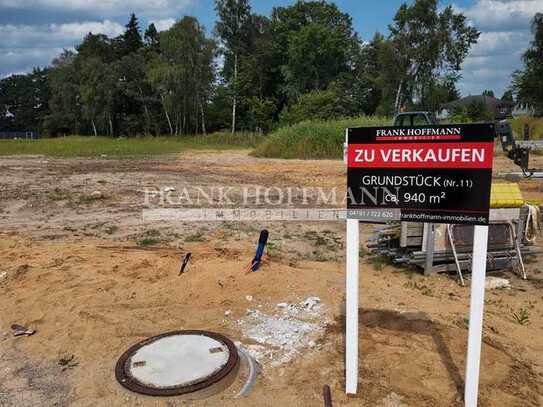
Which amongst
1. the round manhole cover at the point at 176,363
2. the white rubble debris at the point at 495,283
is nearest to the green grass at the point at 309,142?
the white rubble debris at the point at 495,283

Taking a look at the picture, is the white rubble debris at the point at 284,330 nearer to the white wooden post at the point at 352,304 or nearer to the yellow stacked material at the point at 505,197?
the white wooden post at the point at 352,304

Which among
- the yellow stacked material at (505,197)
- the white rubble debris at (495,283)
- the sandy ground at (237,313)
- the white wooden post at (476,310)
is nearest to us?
the white wooden post at (476,310)

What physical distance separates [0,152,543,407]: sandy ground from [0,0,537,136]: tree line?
32.4m

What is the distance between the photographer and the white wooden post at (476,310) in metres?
2.57

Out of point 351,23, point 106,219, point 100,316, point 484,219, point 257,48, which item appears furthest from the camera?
point 351,23

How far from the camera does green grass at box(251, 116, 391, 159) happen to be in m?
21.3

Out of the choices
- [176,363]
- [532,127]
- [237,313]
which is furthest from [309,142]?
[176,363]

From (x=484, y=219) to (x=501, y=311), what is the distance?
235cm

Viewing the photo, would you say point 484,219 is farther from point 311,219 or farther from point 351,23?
point 351,23

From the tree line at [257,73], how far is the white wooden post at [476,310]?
36046 mm

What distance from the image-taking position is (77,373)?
3252mm

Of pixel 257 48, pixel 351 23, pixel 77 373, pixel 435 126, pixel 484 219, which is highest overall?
pixel 351 23

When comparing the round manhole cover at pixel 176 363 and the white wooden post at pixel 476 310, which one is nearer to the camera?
the white wooden post at pixel 476 310

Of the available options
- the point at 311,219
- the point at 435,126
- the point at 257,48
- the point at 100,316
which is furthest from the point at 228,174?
the point at 257,48
